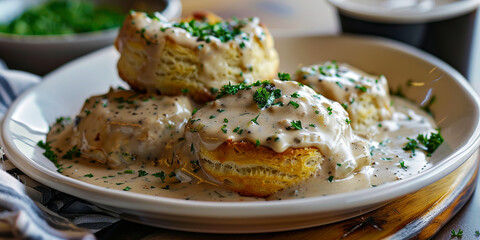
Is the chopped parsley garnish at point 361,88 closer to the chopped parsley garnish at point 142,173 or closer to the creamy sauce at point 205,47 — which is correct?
the creamy sauce at point 205,47

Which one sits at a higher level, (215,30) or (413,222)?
(215,30)

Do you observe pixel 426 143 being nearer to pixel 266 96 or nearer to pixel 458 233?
pixel 458 233

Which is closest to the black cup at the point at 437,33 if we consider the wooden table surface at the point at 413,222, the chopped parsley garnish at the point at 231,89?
the wooden table surface at the point at 413,222

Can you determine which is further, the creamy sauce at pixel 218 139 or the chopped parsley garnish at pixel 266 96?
the chopped parsley garnish at pixel 266 96

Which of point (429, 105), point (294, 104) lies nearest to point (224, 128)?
point (294, 104)

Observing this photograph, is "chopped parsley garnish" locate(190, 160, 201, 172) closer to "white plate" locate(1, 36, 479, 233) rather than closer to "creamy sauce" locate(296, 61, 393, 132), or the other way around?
"white plate" locate(1, 36, 479, 233)

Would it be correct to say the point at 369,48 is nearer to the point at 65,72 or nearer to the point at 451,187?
the point at 451,187
